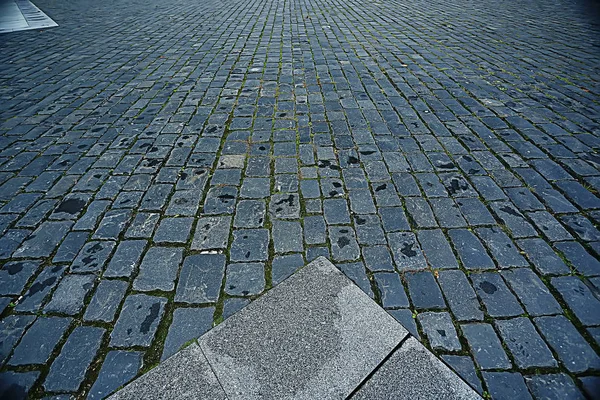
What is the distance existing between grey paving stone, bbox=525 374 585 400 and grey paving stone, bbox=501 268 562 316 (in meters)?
0.42

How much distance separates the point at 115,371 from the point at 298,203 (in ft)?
6.04

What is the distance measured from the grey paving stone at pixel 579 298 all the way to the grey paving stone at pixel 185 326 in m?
2.36

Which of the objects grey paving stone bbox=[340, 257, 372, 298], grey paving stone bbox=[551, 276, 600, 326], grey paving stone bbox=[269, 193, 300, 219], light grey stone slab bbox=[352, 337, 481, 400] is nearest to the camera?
light grey stone slab bbox=[352, 337, 481, 400]

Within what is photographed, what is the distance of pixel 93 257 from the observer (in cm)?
261

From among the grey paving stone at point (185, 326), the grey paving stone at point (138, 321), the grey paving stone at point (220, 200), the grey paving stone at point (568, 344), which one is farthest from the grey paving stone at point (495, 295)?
the grey paving stone at point (138, 321)

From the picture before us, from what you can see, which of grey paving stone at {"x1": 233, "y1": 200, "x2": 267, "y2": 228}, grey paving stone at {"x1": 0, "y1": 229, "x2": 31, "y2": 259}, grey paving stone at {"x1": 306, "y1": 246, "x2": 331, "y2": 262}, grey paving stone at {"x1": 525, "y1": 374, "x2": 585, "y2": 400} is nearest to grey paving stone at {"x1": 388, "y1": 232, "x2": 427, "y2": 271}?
grey paving stone at {"x1": 306, "y1": 246, "x2": 331, "y2": 262}

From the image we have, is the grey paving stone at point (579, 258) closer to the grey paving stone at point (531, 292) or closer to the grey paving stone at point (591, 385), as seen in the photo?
the grey paving stone at point (531, 292)

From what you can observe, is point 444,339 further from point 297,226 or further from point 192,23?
point 192,23

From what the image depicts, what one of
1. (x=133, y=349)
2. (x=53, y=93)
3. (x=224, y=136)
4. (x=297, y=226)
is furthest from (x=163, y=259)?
(x=53, y=93)

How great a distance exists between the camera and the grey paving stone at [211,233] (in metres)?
2.71

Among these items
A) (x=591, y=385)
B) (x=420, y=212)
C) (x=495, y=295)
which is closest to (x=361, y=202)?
(x=420, y=212)

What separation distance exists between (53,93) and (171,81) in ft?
5.93

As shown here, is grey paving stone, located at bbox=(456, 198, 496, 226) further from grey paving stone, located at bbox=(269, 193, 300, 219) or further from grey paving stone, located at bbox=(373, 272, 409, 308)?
grey paving stone, located at bbox=(269, 193, 300, 219)

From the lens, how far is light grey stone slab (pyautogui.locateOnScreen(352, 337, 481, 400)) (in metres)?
1.77
